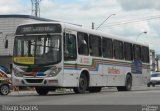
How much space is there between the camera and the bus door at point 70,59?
2241cm

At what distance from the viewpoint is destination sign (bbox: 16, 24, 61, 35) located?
22.5 m

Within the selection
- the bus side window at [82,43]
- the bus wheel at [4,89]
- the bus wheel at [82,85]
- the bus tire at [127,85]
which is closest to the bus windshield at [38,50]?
the bus side window at [82,43]

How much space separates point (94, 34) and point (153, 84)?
91.4 ft

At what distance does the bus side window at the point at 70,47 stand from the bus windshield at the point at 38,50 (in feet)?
1.31

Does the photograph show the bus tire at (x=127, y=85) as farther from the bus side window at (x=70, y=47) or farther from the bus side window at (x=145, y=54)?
the bus side window at (x=70, y=47)

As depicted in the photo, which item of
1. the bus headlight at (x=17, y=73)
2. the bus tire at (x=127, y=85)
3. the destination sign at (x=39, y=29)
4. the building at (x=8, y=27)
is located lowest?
the bus tire at (x=127, y=85)

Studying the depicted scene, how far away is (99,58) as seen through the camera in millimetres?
25734

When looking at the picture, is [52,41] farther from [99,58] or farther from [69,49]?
[99,58]

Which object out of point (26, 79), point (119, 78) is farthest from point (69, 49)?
point (119, 78)

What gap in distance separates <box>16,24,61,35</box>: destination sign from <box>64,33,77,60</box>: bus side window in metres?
0.58

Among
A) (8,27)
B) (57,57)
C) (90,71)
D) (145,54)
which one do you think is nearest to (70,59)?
(57,57)

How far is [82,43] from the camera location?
23.8m

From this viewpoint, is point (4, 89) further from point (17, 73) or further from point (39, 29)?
point (39, 29)

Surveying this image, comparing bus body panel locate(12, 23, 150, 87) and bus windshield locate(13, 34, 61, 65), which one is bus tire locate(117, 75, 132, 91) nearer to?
bus body panel locate(12, 23, 150, 87)
